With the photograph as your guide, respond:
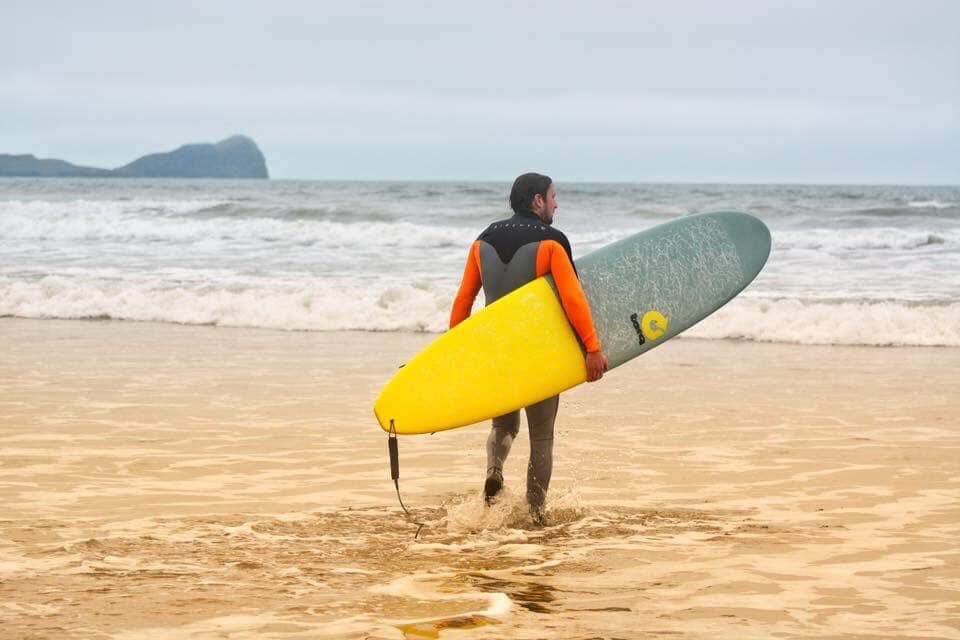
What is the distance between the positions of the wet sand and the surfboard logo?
72cm

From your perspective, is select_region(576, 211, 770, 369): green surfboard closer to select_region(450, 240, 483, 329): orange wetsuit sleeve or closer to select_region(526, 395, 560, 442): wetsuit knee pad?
select_region(526, 395, 560, 442): wetsuit knee pad

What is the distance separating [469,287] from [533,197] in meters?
0.45

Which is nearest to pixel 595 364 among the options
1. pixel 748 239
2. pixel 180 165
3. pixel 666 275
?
pixel 666 275

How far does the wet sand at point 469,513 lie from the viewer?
3336 millimetres

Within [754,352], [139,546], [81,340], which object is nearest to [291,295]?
[81,340]

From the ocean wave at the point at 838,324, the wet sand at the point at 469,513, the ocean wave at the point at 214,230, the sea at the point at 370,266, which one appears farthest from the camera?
the ocean wave at the point at 214,230

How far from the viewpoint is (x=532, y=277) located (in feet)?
14.5

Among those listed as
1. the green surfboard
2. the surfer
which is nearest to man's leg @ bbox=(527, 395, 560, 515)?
the surfer

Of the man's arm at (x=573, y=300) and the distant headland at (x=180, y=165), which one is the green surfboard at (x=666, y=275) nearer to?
the man's arm at (x=573, y=300)

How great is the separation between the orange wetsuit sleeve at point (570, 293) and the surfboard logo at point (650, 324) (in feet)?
1.48

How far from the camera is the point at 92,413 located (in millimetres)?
6605

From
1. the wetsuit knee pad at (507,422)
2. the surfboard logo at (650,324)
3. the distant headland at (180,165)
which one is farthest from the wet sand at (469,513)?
the distant headland at (180,165)

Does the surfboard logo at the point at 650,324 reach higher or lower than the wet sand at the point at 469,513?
higher

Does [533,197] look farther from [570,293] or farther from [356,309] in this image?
[356,309]
